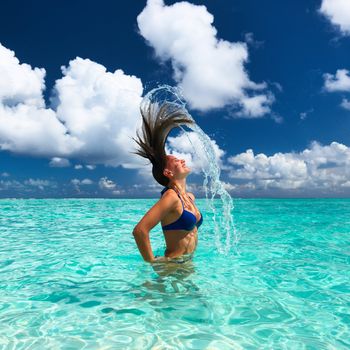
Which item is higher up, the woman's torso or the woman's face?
the woman's face

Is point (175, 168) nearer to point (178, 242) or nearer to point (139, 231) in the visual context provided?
point (178, 242)

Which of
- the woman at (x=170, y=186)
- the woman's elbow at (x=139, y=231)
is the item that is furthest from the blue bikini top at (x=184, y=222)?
the woman's elbow at (x=139, y=231)

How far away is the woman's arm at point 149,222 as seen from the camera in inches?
157

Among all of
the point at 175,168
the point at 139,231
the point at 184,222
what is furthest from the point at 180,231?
the point at 175,168

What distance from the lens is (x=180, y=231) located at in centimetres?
455

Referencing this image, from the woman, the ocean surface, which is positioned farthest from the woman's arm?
the ocean surface

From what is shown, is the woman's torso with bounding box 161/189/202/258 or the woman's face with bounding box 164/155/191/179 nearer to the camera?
the woman's torso with bounding box 161/189/202/258

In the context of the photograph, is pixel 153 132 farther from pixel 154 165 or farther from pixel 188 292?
pixel 188 292

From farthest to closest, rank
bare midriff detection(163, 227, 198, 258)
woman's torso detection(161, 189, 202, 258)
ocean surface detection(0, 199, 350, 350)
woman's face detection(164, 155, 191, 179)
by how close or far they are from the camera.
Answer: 1. woman's face detection(164, 155, 191, 179)
2. bare midriff detection(163, 227, 198, 258)
3. woman's torso detection(161, 189, 202, 258)
4. ocean surface detection(0, 199, 350, 350)

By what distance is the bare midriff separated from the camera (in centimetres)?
457

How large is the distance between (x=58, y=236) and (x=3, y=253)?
336 centimetres

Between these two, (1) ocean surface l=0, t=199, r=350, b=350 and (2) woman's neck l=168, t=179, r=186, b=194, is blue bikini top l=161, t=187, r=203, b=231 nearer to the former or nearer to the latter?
(2) woman's neck l=168, t=179, r=186, b=194

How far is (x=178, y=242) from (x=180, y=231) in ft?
0.55

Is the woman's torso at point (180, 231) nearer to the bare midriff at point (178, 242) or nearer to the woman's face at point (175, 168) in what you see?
the bare midriff at point (178, 242)
